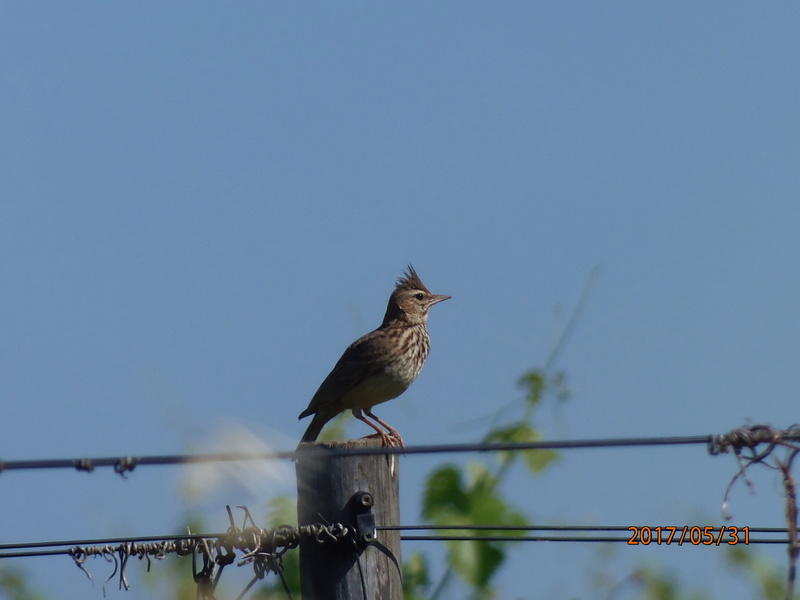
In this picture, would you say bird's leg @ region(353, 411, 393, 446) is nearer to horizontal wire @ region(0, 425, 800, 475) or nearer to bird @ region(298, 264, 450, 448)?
bird @ region(298, 264, 450, 448)

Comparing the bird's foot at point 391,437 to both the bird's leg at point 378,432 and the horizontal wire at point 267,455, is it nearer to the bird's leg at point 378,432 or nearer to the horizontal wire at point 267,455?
the bird's leg at point 378,432

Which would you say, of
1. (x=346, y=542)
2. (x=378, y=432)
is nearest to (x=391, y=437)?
(x=378, y=432)

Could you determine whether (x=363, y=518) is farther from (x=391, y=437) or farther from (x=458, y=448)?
(x=391, y=437)

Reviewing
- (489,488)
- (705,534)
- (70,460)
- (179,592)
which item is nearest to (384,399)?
(489,488)

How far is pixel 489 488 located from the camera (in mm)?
7082

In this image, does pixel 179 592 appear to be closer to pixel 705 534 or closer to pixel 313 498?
pixel 313 498

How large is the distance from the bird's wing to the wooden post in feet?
14.7

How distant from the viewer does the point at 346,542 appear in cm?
490

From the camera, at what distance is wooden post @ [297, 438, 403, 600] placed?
4.91m

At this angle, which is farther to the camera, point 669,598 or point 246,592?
point 669,598

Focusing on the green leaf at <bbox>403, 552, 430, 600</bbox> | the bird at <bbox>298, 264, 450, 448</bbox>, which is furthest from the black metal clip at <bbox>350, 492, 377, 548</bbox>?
→ the bird at <bbox>298, 264, 450, 448</bbox>

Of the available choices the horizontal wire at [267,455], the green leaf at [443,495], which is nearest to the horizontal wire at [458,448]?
the horizontal wire at [267,455]

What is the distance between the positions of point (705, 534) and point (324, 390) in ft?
14.8

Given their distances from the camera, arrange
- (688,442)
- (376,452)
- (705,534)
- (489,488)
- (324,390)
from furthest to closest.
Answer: (324,390)
(489,488)
(705,534)
(376,452)
(688,442)
